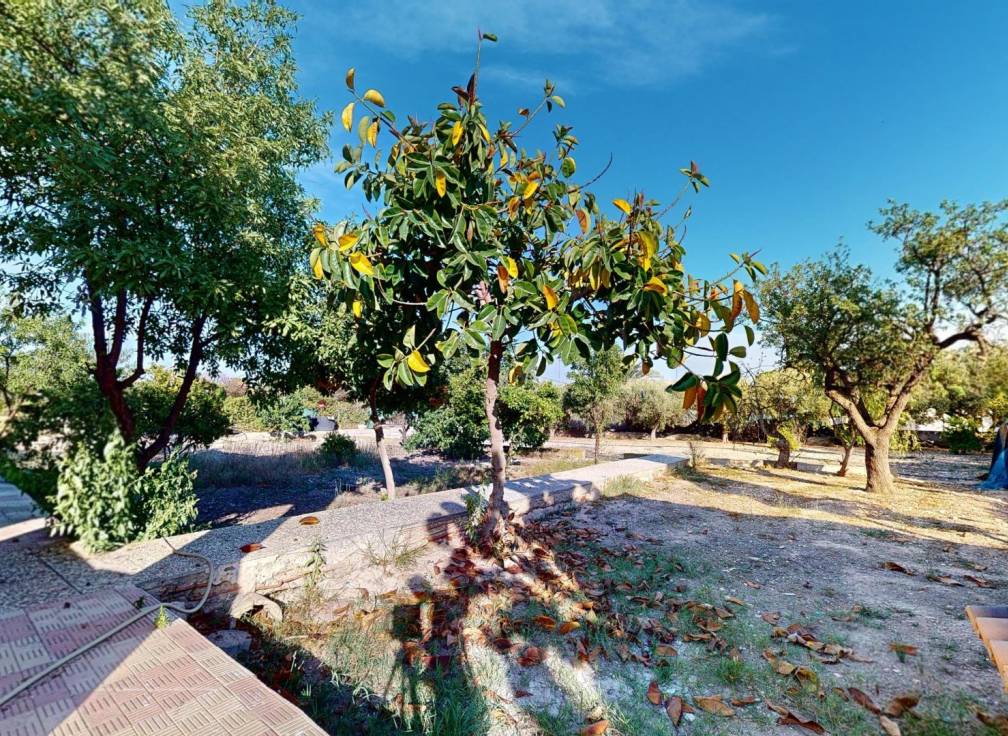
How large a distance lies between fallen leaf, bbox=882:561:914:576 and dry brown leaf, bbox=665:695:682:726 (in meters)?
3.89

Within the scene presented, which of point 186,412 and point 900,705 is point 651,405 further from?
point 900,705

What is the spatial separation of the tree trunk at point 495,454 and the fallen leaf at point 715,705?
2482mm

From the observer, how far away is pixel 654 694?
265cm

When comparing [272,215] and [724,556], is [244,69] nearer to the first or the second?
[272,215]

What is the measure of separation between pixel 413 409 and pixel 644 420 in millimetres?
21345

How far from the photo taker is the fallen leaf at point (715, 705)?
8.19 feet

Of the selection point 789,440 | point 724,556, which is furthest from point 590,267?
point 789,440

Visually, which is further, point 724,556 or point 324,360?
point 324,360

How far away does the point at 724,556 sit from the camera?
202 inches

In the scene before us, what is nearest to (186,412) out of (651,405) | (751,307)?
(751,307)

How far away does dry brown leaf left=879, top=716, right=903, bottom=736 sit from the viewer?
232 cm

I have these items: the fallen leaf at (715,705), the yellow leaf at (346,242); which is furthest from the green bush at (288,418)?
the fallen leaf at (715,705)

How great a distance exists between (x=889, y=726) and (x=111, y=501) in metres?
5.77

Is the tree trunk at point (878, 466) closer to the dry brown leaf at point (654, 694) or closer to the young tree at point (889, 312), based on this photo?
the young tree at point (889, 312)
